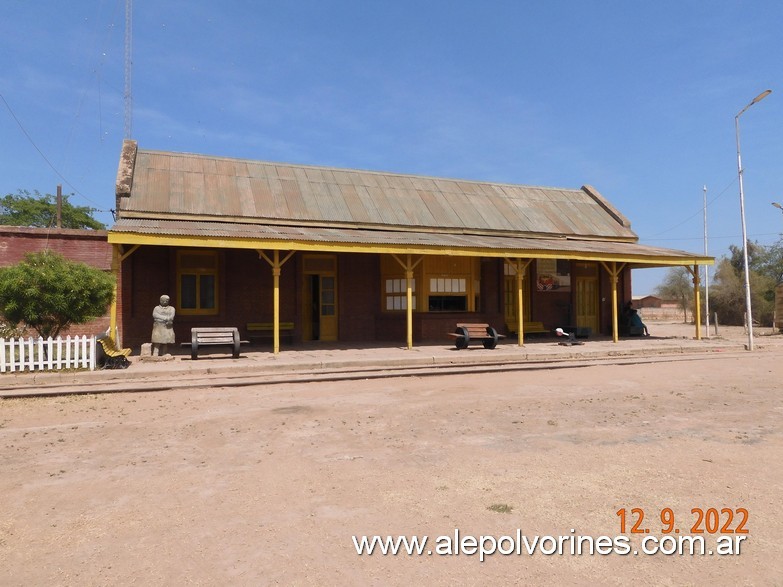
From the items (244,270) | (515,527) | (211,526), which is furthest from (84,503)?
(244,270)

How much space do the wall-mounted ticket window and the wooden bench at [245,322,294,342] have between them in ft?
3.63

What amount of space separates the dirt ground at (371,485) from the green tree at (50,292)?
3.01 m

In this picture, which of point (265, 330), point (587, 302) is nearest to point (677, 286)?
point (587, 302)

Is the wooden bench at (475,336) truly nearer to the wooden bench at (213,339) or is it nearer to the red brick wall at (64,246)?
the wooden bench at (213,339)

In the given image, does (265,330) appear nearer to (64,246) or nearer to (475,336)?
(475,336)

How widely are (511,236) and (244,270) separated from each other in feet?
30.5

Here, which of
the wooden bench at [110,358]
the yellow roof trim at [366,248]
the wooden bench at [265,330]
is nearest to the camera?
the wooden bench at [110,358]

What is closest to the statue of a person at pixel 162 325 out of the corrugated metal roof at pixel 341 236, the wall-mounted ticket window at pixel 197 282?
the corrugated metal roof at pixel 341 236

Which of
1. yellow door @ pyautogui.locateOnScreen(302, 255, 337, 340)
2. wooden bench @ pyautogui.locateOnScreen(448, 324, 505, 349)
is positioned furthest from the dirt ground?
yellow door @ pyautogui.locateOnScreen(302, 255, 337, 340)

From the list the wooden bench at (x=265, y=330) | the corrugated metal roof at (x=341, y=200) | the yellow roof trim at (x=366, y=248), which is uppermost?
the corrugated metal roof at (x=341, y=200)

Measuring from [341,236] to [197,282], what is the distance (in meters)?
4.44

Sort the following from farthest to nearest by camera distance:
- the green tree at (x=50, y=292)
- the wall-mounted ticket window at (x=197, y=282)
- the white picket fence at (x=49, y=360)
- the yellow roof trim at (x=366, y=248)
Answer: the wall-mounted ticket window at (x=197, y=282) < the yellow roof trim at (x=366, y=248) < the green tree at (x=50, y=292) < the white picket fence at (x=49, y=360)

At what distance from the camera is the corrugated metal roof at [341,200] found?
15969 millimetres

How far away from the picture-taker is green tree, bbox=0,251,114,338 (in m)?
10.3
